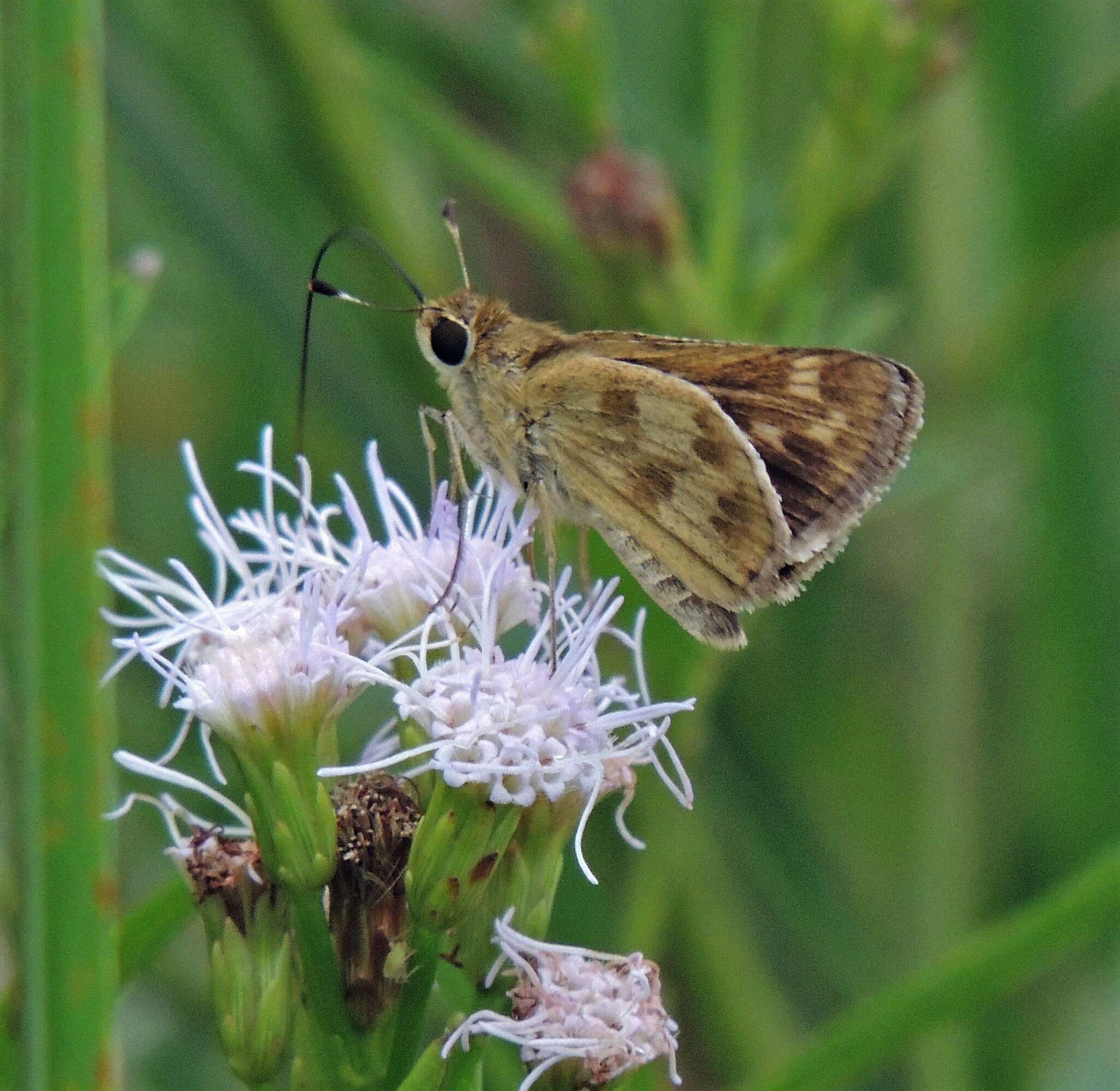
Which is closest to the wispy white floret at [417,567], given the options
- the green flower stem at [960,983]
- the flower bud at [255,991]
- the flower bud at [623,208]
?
the flower bud at [255,991]

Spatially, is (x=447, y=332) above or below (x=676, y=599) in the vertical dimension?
above

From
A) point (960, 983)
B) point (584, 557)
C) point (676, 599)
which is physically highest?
point (584, 557)

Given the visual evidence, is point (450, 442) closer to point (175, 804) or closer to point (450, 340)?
point (450, 340)

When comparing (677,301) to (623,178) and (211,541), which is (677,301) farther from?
(211,541)

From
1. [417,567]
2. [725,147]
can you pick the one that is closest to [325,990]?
[417,567]

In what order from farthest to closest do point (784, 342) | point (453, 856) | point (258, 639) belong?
point (784, 342) → point (258, 639) → point (453, 856)

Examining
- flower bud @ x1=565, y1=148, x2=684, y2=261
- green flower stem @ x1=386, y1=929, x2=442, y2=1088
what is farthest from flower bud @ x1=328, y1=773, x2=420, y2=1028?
flower bud @ x1=565, y1=148, x2=684, y2=261

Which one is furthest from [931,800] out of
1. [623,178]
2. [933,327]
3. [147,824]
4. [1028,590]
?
[147,824]
